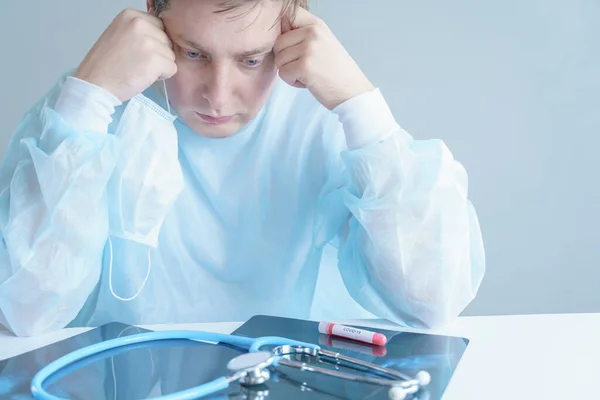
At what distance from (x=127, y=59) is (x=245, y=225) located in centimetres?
30

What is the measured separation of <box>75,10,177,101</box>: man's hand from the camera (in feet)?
2.68

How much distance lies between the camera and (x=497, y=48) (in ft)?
4.71

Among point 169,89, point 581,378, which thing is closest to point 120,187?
point 169,89

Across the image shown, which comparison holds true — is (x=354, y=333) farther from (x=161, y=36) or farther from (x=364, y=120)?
(x=161, y=36)

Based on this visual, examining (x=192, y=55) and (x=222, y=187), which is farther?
(x=222, y=187)

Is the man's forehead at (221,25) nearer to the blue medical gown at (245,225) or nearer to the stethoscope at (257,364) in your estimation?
the blue medical gown at (245,225)

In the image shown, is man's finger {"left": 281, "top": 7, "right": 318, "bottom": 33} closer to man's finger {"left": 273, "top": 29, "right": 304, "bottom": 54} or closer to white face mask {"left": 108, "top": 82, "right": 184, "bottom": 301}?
man's finger {"left": 273, "top": 29, "right": 304, "bottom": 54}

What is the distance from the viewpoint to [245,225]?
101cm

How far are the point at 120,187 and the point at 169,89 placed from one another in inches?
6.2

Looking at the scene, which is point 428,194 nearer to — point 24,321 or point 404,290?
point 404,290

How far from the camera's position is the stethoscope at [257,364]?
1.60 ft

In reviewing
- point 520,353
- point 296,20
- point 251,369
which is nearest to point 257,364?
point 251,369

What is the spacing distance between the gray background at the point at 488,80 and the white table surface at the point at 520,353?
2.52 feet

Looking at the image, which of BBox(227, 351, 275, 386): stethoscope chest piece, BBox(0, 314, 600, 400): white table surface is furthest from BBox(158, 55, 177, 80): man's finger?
BBox(227, 351, 275, 386): stethoscope chest piece
